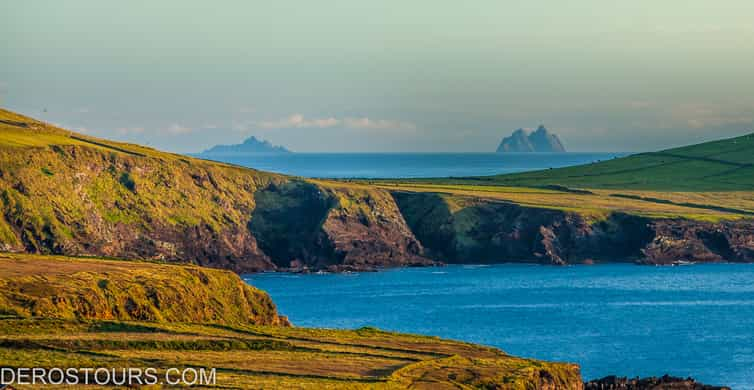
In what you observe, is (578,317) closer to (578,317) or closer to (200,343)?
(578,317)

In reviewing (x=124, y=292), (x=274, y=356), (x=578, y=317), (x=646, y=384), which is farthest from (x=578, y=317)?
(x=274, y=356)

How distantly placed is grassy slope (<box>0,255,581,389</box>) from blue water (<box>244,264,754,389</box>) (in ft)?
84.3

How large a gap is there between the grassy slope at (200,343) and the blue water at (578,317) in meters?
25.7

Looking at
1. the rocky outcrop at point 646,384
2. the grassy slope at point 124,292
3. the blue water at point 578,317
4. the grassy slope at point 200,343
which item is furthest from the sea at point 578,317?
the grassy slope at point 200,343

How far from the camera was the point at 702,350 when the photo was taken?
136375mm

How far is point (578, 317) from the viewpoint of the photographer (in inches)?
6407

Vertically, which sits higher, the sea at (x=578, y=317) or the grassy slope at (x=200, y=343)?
the grassy slope at (x=200, y=343)

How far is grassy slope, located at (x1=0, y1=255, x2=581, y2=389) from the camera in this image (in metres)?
89.8

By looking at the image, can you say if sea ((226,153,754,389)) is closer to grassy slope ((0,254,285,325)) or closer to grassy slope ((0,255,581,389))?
grassy slope ((0,254,285,325))

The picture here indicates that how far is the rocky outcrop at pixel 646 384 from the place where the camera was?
105 meters

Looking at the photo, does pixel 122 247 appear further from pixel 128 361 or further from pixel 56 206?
pixel 128 361

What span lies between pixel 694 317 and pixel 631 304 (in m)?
13.4

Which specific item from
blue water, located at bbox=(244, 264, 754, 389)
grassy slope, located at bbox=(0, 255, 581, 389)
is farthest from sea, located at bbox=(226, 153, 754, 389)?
grassy slope, located at bbox=(0, 255, 581, 389)

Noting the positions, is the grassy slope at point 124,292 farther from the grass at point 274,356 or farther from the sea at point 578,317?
the sea at point 578,317
